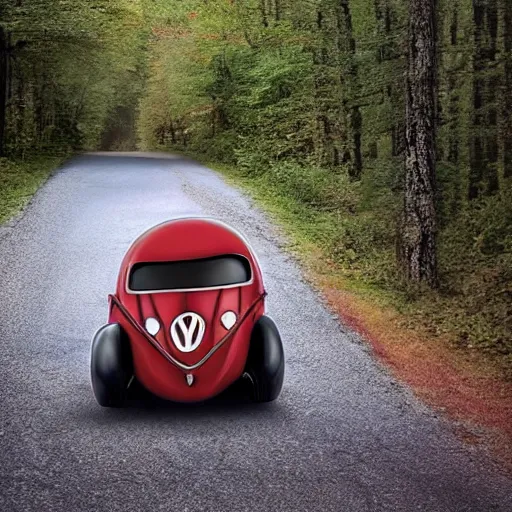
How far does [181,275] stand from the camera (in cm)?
277

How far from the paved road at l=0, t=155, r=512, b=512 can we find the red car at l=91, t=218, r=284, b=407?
259 mm

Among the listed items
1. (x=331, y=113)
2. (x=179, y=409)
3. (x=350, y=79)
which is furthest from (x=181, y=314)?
(x=350, y=79)

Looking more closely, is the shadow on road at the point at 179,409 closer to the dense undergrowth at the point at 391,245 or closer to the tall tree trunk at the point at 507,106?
the dense undergrowth at the point at 391,245

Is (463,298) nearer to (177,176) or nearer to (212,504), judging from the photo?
(177,176)

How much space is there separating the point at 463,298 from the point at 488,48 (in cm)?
244

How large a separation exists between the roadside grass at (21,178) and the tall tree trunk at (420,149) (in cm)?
261

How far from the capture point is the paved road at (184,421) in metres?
2.59

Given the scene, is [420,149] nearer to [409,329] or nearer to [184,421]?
[409,329]

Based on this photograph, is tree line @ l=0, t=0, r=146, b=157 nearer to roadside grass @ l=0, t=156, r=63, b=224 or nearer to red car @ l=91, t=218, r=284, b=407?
roadside grass @ l=0, t=156, r=63, b=224

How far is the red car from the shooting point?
273cm

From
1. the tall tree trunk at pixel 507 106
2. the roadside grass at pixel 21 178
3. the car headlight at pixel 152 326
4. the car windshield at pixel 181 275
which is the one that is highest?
the tall tree trunk at pixel 507 106

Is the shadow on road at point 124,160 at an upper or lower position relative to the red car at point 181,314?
upper

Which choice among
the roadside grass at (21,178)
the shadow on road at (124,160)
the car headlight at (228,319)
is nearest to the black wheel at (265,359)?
the car headlight at (228,319)

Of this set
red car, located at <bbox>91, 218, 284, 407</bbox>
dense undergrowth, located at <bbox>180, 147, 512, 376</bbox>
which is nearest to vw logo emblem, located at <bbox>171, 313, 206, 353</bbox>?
red car, located at <bbox>91, 218, 284, 407</bbox>
